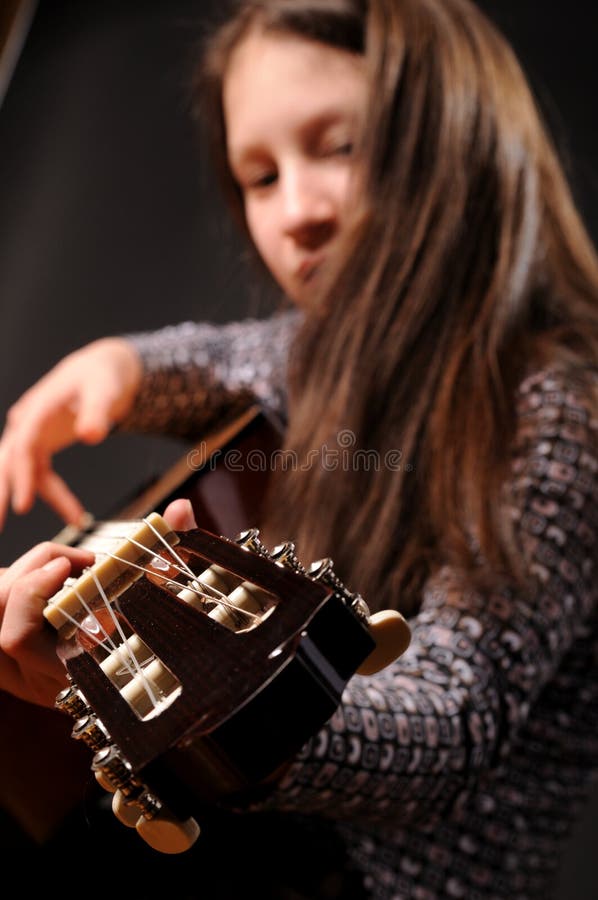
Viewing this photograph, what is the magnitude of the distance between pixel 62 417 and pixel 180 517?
37 cm

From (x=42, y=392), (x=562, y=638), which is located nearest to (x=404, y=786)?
(x=562, y=638)

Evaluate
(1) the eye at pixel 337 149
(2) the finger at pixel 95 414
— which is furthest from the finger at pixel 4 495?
(1) the eye at pixel 337 149

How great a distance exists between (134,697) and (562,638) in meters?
0.33

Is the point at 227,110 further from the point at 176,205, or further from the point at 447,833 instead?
the point at 447,833

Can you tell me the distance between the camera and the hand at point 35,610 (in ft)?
0.85

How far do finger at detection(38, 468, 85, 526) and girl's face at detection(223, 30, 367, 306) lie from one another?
0.25 m

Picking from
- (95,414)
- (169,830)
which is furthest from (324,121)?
(169,830)

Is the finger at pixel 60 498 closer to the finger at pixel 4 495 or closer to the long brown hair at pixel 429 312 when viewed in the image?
the finger at pixel 4 495

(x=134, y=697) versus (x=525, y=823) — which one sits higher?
(x=134, y=697)

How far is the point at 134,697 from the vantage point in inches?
9.0

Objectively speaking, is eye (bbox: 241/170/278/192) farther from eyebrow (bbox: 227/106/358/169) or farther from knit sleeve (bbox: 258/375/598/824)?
knit sleeve (bbox: 258/375/598/824)

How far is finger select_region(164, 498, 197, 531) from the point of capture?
0.92 feet

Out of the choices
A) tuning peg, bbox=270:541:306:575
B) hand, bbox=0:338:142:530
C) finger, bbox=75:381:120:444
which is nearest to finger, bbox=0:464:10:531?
hand, bbox=0:338:142:530

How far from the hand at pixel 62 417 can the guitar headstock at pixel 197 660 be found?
0.66ft
